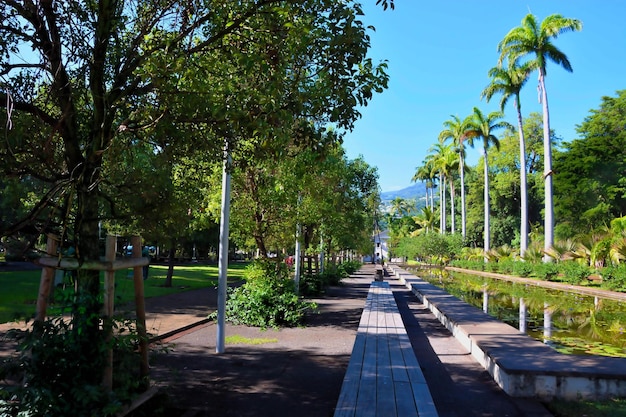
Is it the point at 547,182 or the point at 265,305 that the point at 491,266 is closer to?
the point at 547,182

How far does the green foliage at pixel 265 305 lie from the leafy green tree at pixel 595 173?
34.7 metres

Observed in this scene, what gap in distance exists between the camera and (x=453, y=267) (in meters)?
51.8

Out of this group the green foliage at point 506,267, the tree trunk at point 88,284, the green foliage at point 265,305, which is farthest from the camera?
the green foliage at point 506,267

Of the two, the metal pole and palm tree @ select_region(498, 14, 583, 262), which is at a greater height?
palm tree @ select_region(498, 14, 583, 262)

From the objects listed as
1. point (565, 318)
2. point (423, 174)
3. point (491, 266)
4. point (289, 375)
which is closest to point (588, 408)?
point (289, 375)

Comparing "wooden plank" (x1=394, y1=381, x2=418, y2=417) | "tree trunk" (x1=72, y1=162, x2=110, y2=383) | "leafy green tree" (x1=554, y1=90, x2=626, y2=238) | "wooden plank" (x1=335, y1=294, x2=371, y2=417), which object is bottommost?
"wooden plank" (x1=335, y1=294, x2=371, y2=417)

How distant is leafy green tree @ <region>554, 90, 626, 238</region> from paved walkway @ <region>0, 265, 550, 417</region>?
3358 cm

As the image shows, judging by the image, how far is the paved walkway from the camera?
5355 millimetres

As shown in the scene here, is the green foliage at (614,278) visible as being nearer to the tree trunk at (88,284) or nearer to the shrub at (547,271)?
the shrub at (547,271)

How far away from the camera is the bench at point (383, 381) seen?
4.59 meters

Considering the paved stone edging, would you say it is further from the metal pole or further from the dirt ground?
the metal pole

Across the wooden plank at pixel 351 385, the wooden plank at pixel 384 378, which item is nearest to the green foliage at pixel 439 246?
the wooden plank at pixel 384 378

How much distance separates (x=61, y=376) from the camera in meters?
3.78

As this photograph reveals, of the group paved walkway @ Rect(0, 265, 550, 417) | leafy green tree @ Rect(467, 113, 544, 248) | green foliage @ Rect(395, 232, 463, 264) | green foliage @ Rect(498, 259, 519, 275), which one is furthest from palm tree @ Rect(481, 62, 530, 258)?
paved walkway @ Rect(0, 265, 550, 417)
